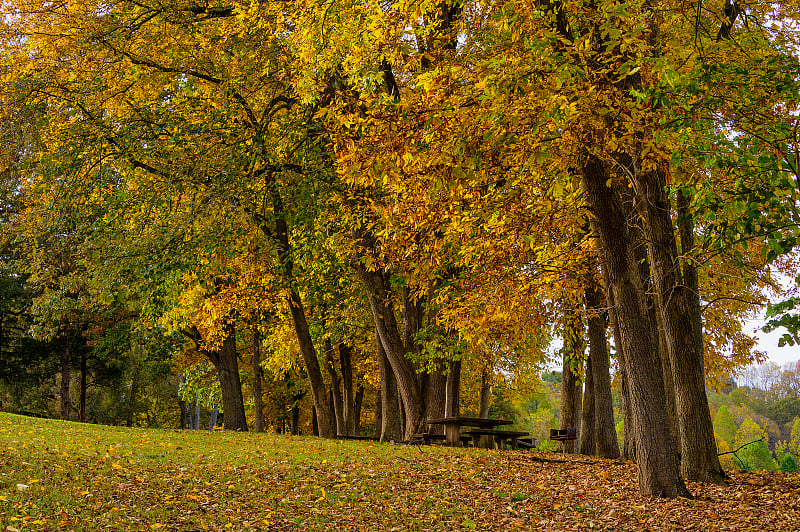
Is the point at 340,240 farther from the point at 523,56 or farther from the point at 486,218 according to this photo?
the point at 523,56

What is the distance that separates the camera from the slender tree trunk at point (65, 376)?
25.1 m

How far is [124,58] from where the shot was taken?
13492mm

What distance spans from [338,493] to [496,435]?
7.78 metres

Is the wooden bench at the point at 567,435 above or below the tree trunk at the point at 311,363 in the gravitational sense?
below

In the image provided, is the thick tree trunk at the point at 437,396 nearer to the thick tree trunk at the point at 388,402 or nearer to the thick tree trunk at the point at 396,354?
the thick tree trunk at the point at 396,354

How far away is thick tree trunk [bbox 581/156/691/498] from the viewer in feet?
27.9

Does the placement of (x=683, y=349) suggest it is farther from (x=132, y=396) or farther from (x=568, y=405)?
(x=132, y=396)

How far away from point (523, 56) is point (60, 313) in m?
10.4

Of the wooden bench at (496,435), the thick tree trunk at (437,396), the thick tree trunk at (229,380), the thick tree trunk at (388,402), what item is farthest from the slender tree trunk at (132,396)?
the wooden bench at (496,435)

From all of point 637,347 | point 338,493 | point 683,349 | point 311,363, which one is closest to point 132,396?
point 311,363

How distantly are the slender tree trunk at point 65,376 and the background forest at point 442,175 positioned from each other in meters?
9.19

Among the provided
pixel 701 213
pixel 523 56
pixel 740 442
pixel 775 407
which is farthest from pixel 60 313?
pixel 775 407

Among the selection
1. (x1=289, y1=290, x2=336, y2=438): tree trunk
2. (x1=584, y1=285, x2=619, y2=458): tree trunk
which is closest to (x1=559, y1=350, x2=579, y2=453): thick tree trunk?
(x1=584, y1=285, x2=619, y2=458): tree trunk

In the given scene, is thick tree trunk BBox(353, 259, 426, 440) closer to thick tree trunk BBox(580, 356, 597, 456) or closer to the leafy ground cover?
the leafy ground cover
